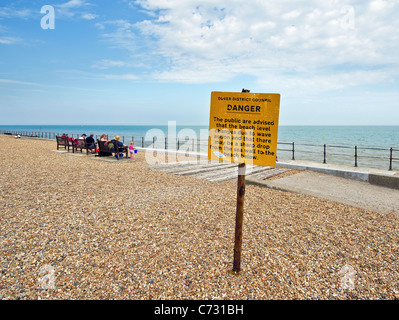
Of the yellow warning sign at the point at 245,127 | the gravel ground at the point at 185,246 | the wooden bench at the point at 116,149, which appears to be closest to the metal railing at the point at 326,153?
the wooden bench at the point at 116,149

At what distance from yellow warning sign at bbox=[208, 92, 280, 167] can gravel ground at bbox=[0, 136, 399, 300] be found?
147cm

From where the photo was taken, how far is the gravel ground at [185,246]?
295 cm

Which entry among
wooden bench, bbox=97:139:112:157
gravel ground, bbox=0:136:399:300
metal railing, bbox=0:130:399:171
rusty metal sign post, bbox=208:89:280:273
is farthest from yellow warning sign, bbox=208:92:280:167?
wooden bench, bbox=97:139:112:157

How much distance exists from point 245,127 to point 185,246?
6.54ft

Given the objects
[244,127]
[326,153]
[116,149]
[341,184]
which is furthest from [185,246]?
[326,153]

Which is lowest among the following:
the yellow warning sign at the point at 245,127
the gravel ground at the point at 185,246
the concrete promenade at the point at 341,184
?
the gravel ground at the point at 185,246

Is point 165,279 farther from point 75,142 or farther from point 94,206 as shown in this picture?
point 75,142

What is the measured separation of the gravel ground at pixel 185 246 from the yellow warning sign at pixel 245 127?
147 centimetres

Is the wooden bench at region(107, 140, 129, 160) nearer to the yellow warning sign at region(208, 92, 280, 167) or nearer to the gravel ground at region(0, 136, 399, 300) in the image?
the gravel ground at region(0, 136, 399, 300)

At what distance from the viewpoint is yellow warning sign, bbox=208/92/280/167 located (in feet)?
9.46

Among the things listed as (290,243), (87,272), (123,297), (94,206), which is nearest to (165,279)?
(123,297)

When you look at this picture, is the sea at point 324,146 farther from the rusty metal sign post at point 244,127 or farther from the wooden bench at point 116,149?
the rusty metal sign post at point 244,127

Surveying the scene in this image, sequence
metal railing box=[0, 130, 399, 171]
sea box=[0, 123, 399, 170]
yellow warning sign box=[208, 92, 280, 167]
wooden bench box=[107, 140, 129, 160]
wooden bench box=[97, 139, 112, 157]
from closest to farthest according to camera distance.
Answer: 1. yellow warning sign box=[208, 92, 280, 167]
2. metal railing box=[0, 130, 399, 171]
3. wooden bench box=[107, 140, 129, 160]
4. wooden bench box=[97, 139, 112, 157]
5. sea box=[0, 123, 399, 170]
